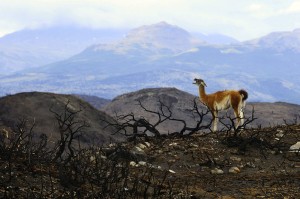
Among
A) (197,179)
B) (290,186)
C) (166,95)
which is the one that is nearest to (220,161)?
(197,179)

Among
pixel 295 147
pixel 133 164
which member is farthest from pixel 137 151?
pixel 295 147

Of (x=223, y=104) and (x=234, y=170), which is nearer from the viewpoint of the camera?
(x=234, y=170)

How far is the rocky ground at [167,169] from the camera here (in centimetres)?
663

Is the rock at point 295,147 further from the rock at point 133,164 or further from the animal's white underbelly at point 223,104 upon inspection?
the animal's white underbelly at point 223,104

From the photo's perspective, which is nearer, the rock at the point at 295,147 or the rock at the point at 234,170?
the rock at the point at 234,170

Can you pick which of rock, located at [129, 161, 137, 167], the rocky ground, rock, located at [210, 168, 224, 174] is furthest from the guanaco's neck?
rock, located at [129, 161, 137, 167]

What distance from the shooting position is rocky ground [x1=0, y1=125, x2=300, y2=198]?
6633mm

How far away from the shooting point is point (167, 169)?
10.5 m

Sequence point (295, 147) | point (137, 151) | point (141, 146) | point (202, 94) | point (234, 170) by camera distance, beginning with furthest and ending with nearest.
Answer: point (202, 94) < point (141, 146) < point (295, 147) < point (137, 151) < point (234, 170)

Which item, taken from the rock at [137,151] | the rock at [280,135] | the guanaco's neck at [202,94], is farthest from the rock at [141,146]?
the guanaco's neck at [202,94]

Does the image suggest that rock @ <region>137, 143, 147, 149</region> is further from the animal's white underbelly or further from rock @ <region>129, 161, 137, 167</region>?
the animal's white underbelly

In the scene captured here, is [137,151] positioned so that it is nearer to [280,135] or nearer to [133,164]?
[133,164]

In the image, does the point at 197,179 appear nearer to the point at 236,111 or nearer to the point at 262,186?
the point at 262,186

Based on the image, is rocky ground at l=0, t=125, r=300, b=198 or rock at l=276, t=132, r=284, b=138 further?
rock at l=276, t=132, r=284, b=138
